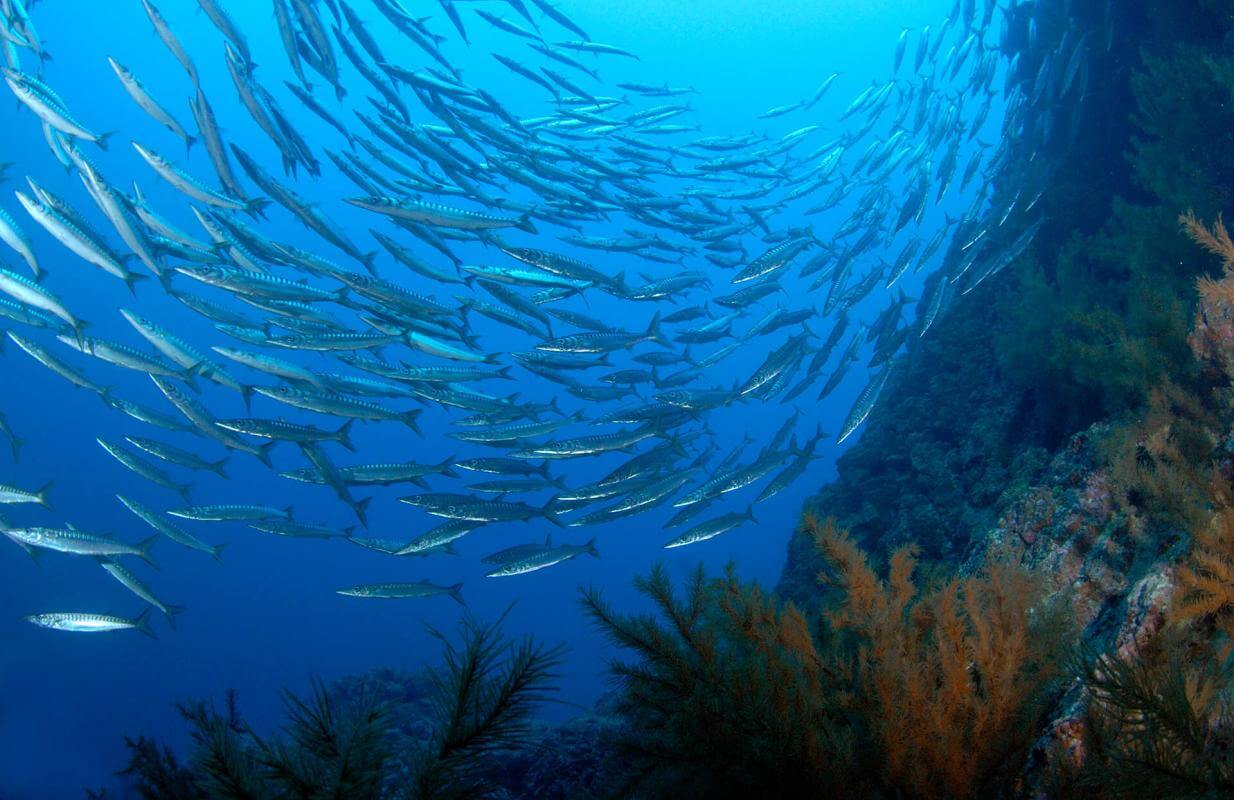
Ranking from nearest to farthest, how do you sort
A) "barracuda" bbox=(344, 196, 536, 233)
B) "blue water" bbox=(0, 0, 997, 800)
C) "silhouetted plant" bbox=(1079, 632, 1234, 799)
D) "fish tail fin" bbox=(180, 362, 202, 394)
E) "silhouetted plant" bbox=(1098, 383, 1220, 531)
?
"silhouetted plant" bbox=(1079, 632, 1234, 799) < "silhouetted plant" bbox=(1098, 383, 1220, 531) < "fish tail fin" bbox=(180, 362, 202, 394) < "barracuda" bbox=(344, 196, 536, 233) < "blue water" bbox=(0, 0, 997, 800)

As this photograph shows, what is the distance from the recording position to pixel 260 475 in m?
59.0

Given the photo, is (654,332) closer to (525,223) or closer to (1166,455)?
(525,223)

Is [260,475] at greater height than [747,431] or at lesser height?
greater

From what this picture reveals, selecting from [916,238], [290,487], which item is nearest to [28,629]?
[290,487]

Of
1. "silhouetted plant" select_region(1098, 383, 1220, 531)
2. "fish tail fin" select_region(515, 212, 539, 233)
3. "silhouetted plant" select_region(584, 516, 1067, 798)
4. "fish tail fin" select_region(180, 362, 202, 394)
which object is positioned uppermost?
"fish tail fin" select_region(515, 212, 539, 233)

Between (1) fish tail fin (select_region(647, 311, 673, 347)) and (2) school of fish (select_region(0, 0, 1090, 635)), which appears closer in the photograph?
(2) school of fish (select_region(0, 0, 1090, 635))

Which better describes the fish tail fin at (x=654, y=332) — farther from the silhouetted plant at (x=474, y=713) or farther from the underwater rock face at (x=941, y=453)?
the silhouetted plant at (x=474, y=713)

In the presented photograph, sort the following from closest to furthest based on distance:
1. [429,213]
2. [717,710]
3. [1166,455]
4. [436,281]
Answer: [717,710], [1166,455], [429,213], [436,281]

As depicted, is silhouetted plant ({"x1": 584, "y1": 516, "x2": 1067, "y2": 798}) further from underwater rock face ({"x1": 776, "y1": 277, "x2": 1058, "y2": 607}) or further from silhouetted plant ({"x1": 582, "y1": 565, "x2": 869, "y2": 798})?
underwater rock face ({"x1": 776, "y1": 277, "x2": 1058, "y2": 607})

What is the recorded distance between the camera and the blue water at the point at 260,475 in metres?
33.1

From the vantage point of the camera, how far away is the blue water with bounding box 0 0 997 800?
3306cm

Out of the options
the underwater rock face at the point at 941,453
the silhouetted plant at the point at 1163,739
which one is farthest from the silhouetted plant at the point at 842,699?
the underwater rock face at the point at 941,453

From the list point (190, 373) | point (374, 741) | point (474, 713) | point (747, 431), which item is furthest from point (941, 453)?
point (190, 373)

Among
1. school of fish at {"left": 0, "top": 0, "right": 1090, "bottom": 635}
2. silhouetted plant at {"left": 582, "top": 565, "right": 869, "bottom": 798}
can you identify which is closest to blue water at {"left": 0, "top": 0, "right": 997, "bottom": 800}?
school of fish at {"left": 0, "top": 0, "right": 1090, "bottom": 635}
